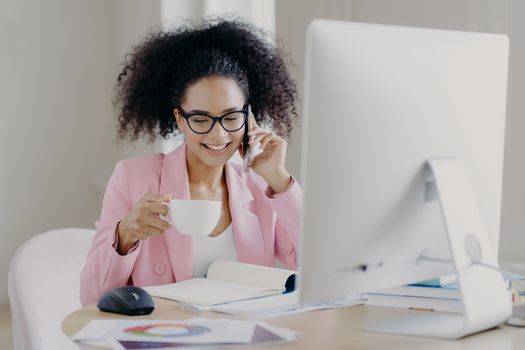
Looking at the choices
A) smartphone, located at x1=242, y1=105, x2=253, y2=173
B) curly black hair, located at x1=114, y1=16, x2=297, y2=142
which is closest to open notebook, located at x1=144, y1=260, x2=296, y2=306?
smartphone, located at x1=242, y1=105, x2=253, y2=173

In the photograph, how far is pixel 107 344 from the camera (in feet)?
4.35

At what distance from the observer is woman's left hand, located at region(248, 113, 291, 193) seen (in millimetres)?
2078

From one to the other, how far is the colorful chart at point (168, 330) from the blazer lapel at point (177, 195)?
56 centimetres

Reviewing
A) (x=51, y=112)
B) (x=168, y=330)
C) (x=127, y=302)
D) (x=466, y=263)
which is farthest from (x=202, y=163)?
(x=51, y=112)

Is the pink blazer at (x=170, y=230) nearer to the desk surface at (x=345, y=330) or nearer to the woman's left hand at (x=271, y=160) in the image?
the woman's left hand at (x=271, y=160)

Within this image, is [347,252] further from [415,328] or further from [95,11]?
→ [95,11]

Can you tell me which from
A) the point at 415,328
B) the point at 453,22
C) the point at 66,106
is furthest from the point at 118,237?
the point at 66,106

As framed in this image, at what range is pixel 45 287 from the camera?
1.94 meters

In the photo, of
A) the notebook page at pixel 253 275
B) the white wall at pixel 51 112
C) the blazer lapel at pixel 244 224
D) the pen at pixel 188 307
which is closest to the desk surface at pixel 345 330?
the pen at pixel 188 307

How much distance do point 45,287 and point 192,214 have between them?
1.40ft

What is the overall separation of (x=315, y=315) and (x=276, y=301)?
87 mm

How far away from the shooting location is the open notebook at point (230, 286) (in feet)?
5.38

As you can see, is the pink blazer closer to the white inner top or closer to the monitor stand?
the white inner top

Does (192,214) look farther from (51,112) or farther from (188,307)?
(51,112)
